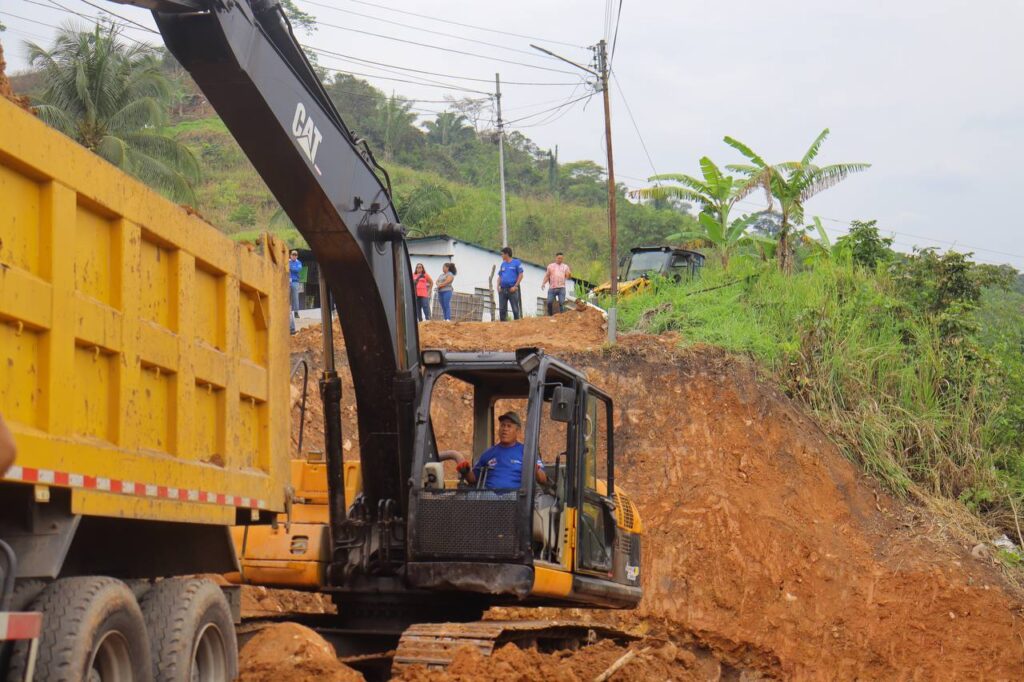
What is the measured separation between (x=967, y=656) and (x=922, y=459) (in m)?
3.87

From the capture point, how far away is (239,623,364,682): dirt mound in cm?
735

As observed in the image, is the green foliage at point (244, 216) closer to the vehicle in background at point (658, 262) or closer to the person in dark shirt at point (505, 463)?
the vehicle in background at point (658, 262)

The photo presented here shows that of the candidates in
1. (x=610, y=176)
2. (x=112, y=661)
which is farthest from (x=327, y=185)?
(x=610, y=176)

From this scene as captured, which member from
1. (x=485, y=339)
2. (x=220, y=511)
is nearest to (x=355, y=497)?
(x=220, y=511)

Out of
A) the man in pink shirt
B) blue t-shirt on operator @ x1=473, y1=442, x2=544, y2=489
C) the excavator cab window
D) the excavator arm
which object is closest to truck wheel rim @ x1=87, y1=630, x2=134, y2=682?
the excavator arm

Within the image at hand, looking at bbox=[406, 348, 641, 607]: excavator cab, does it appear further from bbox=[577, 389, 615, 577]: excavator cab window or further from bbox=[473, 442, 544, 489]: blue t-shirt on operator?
bbox=[473, 442, 544, 489]: blue t-shirt on operator

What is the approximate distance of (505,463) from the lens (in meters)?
9.38

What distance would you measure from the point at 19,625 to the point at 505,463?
221 inches

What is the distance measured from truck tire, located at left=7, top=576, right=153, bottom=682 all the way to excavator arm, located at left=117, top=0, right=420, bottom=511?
2800 mm

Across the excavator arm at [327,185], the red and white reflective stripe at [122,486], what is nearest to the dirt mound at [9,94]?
the excavator arm at [327,185]

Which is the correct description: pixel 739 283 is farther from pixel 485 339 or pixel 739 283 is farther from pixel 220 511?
pixel 220 511

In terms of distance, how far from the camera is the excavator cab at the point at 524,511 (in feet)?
29.1

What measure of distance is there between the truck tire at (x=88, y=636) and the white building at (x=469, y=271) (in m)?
27.9

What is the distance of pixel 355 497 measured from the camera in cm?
980
